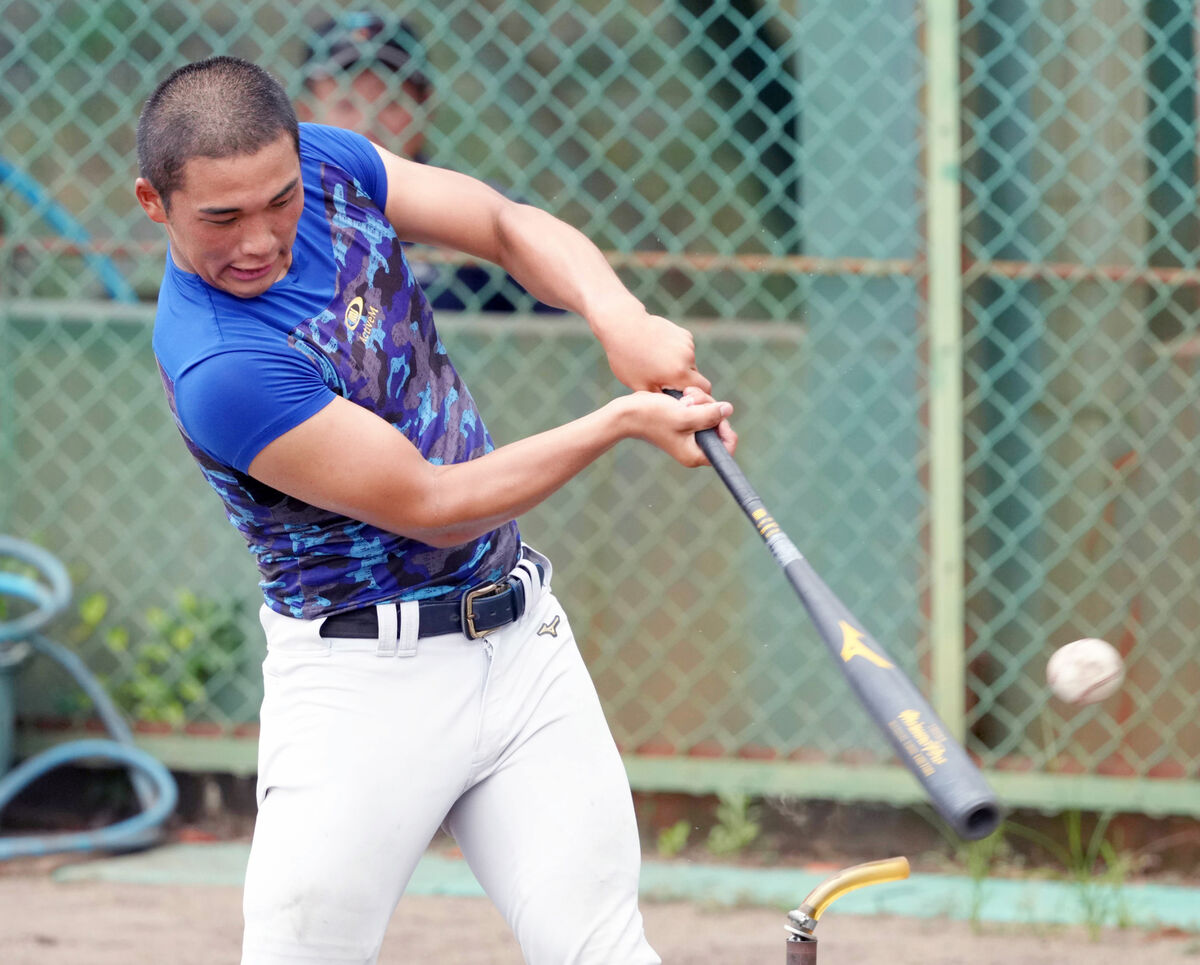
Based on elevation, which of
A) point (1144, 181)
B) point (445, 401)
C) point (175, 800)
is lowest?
point (175, 800)

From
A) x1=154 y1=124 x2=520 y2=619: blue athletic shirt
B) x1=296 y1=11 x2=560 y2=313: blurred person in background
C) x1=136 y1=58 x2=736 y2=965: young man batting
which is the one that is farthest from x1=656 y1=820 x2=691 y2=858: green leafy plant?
x1=154 y1=124 x2=520 y2=619: blue athletic shirt

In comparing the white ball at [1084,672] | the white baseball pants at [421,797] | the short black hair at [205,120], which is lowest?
the white baseball pants at [421,797]

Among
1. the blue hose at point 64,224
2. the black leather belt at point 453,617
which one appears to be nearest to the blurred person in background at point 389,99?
the blue hose at point 64,224

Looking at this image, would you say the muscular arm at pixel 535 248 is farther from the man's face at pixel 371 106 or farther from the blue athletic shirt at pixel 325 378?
the man's face at pixel 371 106

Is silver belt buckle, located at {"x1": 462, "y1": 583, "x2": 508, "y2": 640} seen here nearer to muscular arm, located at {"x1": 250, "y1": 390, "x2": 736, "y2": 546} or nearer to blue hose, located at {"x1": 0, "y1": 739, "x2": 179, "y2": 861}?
muscular arm, located at {"x1": 250, "y1": 390, "x2": 736, "y2": 546}

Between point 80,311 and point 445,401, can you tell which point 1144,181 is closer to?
point 445,401

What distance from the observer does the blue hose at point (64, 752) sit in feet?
13.2

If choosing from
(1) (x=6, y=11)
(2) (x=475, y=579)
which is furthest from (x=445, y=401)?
(1) (x=6, y=11)

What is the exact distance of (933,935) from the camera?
3.68 metres

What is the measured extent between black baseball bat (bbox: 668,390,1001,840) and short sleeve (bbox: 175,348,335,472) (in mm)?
Answer: 608

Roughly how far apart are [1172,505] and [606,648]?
168cm

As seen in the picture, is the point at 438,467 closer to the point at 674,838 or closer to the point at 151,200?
the point at 151,200

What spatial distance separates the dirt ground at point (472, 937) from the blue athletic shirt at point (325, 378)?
161 cm

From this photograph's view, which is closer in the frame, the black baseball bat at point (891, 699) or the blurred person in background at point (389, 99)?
the black baseball bat at point (891, 699)
